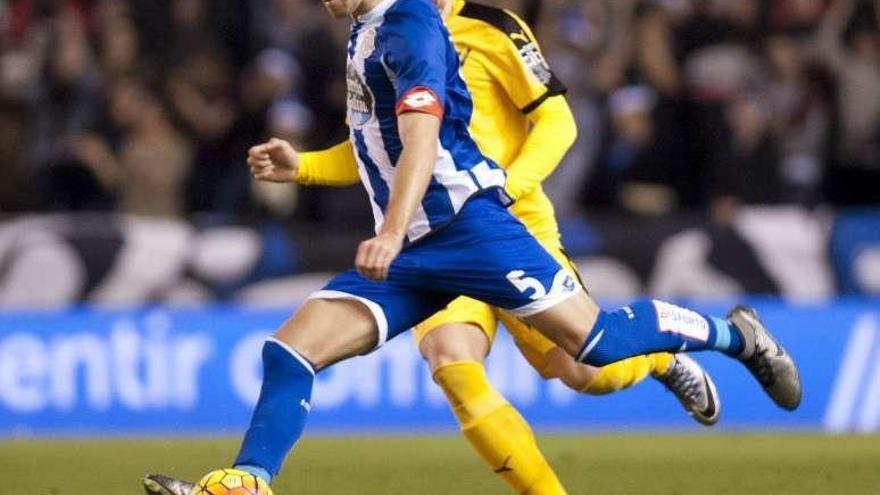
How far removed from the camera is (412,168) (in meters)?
6.64

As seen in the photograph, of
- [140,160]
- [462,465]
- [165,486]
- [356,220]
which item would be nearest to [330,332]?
[165,486]

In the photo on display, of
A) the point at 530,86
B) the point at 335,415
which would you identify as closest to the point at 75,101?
the point at 335,415

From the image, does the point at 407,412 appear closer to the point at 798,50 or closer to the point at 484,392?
the point at 798,50

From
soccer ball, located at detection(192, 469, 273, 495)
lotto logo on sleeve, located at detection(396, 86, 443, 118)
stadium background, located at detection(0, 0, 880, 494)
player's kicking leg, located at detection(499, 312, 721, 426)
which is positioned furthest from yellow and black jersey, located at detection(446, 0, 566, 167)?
stadium background, located at detection(0, 0, 880, 494)

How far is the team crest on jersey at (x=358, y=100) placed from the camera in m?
7.00

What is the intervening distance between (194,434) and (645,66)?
445cm

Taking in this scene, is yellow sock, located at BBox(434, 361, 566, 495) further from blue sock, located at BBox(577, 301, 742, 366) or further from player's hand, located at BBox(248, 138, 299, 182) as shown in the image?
player's hand, located at BBox(248, 138, 299, 182)

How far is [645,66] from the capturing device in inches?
594

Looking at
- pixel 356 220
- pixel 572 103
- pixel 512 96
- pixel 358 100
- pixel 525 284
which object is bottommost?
pixel 356 220

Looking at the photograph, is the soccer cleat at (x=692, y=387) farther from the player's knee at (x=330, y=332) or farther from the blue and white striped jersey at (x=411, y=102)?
the player's knee at (x=330, y=332)

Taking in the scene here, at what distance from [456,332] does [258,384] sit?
226 inches

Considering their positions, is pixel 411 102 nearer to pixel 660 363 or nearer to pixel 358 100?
pixel 358 100

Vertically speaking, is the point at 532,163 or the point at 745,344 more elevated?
the point at 532,163

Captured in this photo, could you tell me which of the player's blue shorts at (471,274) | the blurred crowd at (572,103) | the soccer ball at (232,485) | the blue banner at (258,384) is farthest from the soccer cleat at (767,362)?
the blurred crowd at (572,103)
